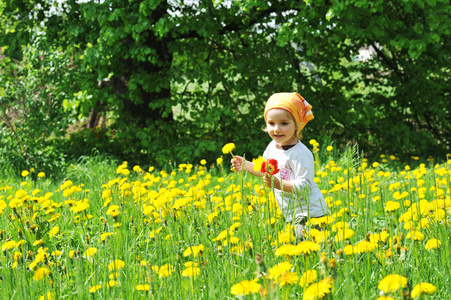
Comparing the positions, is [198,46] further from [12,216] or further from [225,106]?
[12,216]

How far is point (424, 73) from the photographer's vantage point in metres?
7.00

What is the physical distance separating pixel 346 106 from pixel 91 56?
12.2ft

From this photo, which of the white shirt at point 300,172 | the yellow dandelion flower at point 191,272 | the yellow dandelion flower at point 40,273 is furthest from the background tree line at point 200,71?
the yellow dandelion flower at point 40,273

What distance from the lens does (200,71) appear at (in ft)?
20.2

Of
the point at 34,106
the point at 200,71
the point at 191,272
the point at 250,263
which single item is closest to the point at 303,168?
the point at 250,263

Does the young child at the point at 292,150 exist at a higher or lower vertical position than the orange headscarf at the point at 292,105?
lower

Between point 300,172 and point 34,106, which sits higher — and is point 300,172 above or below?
below

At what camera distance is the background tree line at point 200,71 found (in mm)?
5613

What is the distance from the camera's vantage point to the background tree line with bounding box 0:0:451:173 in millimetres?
5613

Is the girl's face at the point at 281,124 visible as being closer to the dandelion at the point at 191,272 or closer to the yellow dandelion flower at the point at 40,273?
the dandelion at the point at 191,272

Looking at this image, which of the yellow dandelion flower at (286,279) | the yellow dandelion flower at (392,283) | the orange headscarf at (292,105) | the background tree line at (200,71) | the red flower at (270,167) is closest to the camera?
the yellow dandelion flower at (392,283)

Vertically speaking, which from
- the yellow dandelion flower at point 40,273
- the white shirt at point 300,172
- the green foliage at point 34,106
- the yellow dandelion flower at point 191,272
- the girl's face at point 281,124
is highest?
the green foliage at point 34,106

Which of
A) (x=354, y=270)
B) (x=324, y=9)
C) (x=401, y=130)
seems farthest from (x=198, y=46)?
(x=354, y=270)

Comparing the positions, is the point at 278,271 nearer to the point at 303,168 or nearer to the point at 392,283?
the point at 392,283
